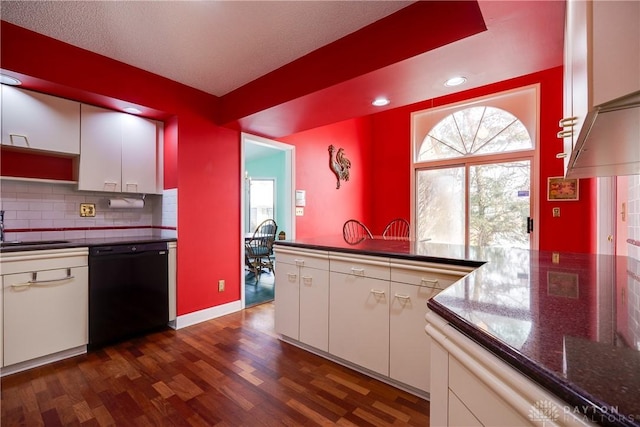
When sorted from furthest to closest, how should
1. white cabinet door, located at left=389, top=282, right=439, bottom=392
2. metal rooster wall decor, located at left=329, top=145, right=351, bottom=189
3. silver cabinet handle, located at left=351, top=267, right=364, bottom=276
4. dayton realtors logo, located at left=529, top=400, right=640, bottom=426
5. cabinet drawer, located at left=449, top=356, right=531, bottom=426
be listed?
metal rooster wall decor, located at left=329, top=145, right=351, bottom=189 → silver cabinet handle, located at left=351, top=267, right=364, bottom=276 → white cabinet door, located at left=389, top=282, right=439, bottom=392 → cabinet drawer, located at left=449, top=356, right=531, bottom=426 → dayton realtors logo, located at left=529, top=400, right=640, bottom=426

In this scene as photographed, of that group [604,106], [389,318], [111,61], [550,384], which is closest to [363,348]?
[389,318]

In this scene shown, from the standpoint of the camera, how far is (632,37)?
21.9 inches

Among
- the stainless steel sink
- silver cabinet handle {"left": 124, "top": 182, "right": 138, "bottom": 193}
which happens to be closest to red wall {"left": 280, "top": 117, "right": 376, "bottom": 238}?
silver cabinet handle {"left": 124, "top": 182, "right": 138, "bottom": 193}

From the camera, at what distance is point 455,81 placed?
2.02 meters

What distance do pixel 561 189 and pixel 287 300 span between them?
Answer: 12.3ft

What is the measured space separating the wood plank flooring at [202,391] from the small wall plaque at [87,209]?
127cm

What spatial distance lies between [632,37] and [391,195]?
478 cm

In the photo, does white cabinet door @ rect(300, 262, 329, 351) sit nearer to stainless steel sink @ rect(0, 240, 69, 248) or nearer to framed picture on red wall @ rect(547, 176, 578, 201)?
stainless steel sink @ rect(0, 240, 69, 248)

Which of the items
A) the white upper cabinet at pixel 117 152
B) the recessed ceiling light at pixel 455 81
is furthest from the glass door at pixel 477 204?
the white upper cabinet at pixel 117 152

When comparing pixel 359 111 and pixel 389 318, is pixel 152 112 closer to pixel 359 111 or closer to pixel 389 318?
pixel 359 111

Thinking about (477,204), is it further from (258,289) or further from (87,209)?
(87,209)

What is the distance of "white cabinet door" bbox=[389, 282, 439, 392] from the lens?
5.29ft

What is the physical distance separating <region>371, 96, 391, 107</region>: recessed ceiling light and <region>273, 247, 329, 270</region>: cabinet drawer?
1354 millimetres

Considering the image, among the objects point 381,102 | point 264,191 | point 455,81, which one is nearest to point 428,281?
point 455,81
